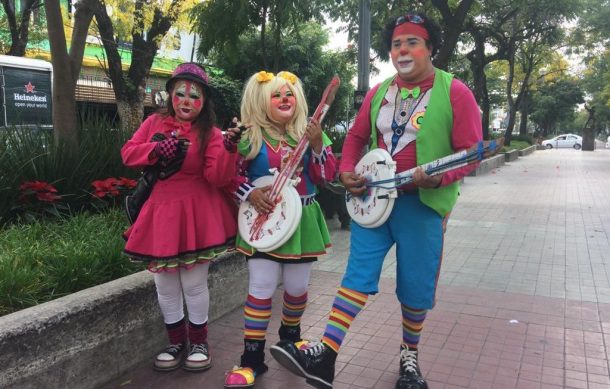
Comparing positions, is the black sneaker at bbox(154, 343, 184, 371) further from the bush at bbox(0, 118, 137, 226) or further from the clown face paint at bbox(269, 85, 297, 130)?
the bush at bbox(0, 118, 137, 226)

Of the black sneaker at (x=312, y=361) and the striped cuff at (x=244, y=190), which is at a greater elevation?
the striped cuff at (x=244, y=190)

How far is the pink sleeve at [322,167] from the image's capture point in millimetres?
3027

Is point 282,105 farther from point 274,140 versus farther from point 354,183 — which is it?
point 354,183

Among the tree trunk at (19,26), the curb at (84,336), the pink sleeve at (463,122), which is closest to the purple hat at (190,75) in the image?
the curb at (84,336)

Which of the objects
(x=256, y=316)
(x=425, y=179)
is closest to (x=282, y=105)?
(x=425, y=179)

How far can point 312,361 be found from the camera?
262 cm

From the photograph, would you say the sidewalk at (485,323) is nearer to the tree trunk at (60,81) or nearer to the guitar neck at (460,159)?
the guitar neck at (460,159)

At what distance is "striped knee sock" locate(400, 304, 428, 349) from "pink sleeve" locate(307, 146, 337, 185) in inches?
33.3

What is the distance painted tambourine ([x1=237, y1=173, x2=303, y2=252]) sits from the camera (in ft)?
9.27

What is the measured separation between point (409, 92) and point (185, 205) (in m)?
1.35

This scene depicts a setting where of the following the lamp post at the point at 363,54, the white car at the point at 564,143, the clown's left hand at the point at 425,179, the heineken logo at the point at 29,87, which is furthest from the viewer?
the white car at the point at 564,143

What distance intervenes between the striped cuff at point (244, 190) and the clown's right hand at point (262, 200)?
1.3 inches

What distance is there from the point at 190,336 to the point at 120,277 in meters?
0.63

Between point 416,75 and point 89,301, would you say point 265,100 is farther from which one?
point 89,301
